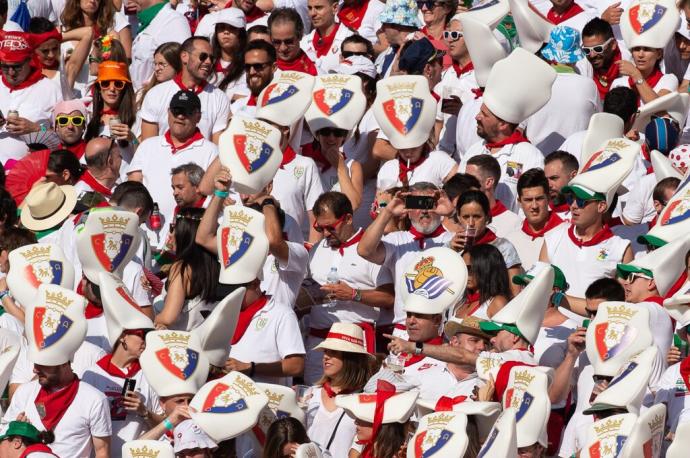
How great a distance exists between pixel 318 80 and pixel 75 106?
6.75 ft

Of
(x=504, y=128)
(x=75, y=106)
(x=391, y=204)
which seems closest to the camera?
(x=391, y=204)

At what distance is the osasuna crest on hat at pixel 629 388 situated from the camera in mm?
9203

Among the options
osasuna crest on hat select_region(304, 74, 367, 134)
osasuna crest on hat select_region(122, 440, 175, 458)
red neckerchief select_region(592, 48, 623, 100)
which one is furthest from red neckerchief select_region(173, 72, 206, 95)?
osasuna crest on hat select_region(122, 440, 175, 458)

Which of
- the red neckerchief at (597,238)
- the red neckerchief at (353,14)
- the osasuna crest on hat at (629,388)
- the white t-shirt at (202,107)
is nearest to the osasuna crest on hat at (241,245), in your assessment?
the red neckerchief at (597,238)

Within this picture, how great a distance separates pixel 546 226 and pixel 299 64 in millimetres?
2850

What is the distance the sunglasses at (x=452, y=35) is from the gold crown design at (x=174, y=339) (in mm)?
4030

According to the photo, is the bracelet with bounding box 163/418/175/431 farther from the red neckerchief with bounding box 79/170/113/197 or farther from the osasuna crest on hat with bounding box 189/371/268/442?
the red neckerchief with bounding box 79/170/113/197

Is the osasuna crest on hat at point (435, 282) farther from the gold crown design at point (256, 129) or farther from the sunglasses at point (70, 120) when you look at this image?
the sunglasses at point (70, 120)

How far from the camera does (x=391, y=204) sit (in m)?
11.1

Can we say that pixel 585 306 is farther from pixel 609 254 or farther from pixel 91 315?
pixel 91 315

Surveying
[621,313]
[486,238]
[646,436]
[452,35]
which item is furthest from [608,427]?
[452,35]

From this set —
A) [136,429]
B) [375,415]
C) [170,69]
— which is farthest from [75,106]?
[375,415]

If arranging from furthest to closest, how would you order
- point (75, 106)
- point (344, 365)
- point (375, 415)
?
point (75, 106)
point (344, 365)
point (375, 415)

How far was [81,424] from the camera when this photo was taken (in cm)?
1008
